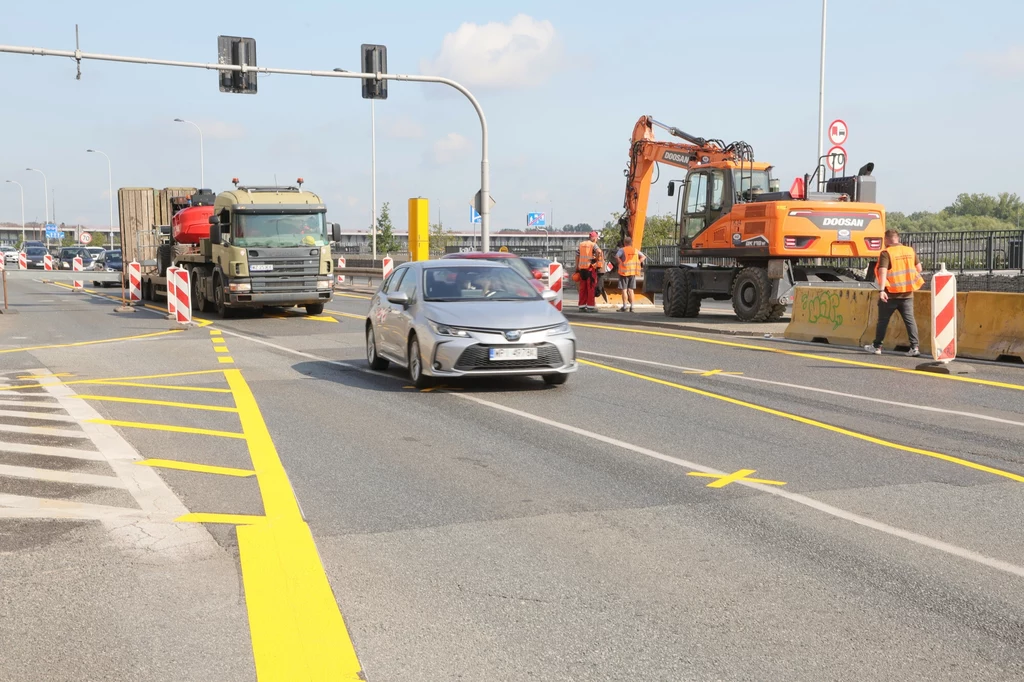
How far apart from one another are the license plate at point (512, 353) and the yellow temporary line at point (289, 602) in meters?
4.83

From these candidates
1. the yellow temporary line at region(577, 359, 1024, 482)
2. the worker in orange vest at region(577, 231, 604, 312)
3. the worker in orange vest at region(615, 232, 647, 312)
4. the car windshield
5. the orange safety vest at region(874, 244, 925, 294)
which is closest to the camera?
the yellow temporary line at region(577, 359, 1024, 482)

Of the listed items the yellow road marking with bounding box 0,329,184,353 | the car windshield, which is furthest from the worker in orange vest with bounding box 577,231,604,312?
the car windshield

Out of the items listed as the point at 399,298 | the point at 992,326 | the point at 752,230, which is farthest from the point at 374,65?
the point at 992,326

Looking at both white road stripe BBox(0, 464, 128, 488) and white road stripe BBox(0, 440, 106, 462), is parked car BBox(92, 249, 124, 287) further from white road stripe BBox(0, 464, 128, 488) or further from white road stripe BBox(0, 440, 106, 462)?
white road stripe BBox(0, 464, 128, 488)

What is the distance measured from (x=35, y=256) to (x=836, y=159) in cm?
7891

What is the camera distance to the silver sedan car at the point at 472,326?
1187 cm

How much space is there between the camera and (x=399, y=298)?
42.9 ft

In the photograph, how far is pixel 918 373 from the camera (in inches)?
546

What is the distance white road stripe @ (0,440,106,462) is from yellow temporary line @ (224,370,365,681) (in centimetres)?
197

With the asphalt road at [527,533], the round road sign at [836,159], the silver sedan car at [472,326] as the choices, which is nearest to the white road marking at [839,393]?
the asphalt road at [527,533]

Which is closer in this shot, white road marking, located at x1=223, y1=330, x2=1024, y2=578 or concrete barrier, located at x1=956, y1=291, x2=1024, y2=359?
white road marking, located at x1=223, y1=330, x2=1024, y2=578

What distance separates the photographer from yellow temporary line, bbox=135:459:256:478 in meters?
7.76

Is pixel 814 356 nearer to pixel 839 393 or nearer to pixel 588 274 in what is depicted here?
pixel 839 393

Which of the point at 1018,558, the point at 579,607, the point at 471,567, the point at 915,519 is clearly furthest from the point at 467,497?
the point at 1018,558
